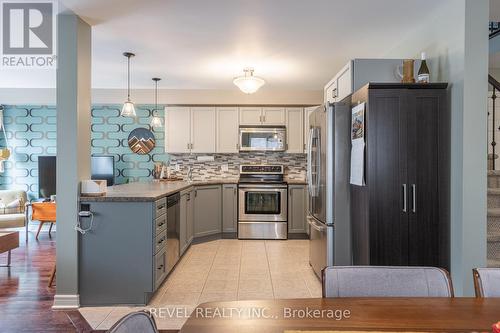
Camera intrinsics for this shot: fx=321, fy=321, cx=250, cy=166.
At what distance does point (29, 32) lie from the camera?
10.4ft

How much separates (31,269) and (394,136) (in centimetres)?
415

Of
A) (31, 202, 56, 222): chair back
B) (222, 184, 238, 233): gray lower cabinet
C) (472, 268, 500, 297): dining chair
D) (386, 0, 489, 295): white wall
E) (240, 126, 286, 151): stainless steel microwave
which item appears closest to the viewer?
(472, 268, 500, 297): dining chair

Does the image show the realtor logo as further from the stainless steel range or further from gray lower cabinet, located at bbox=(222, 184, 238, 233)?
the stainless steel range

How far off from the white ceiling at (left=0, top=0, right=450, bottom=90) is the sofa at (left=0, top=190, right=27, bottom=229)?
1.96 metres

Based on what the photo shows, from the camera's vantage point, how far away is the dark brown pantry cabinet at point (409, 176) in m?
2.42

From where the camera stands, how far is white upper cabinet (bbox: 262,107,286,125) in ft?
18.8

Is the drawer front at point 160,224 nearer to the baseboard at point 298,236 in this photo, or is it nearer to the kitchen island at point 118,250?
the kitchen island at point 118,250

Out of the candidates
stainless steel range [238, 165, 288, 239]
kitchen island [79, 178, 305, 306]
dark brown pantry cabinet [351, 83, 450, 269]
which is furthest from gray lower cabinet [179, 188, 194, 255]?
dark brown pantry cabinet [351, 83, 450, 269]

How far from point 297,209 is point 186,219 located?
1974mm

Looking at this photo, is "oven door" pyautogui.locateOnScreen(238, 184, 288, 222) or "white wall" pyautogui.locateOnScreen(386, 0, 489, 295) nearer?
"white wall" pyautogui.locateOnScreen(386, 0, 489, 295)

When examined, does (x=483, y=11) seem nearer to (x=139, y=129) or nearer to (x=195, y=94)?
(x=195, y=94)

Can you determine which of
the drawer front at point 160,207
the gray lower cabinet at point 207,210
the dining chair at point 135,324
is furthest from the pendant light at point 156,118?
the dining chair at point 135,324

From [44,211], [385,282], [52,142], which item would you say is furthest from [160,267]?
[52,142]

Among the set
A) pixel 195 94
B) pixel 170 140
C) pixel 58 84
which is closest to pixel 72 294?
pixel 58 84
